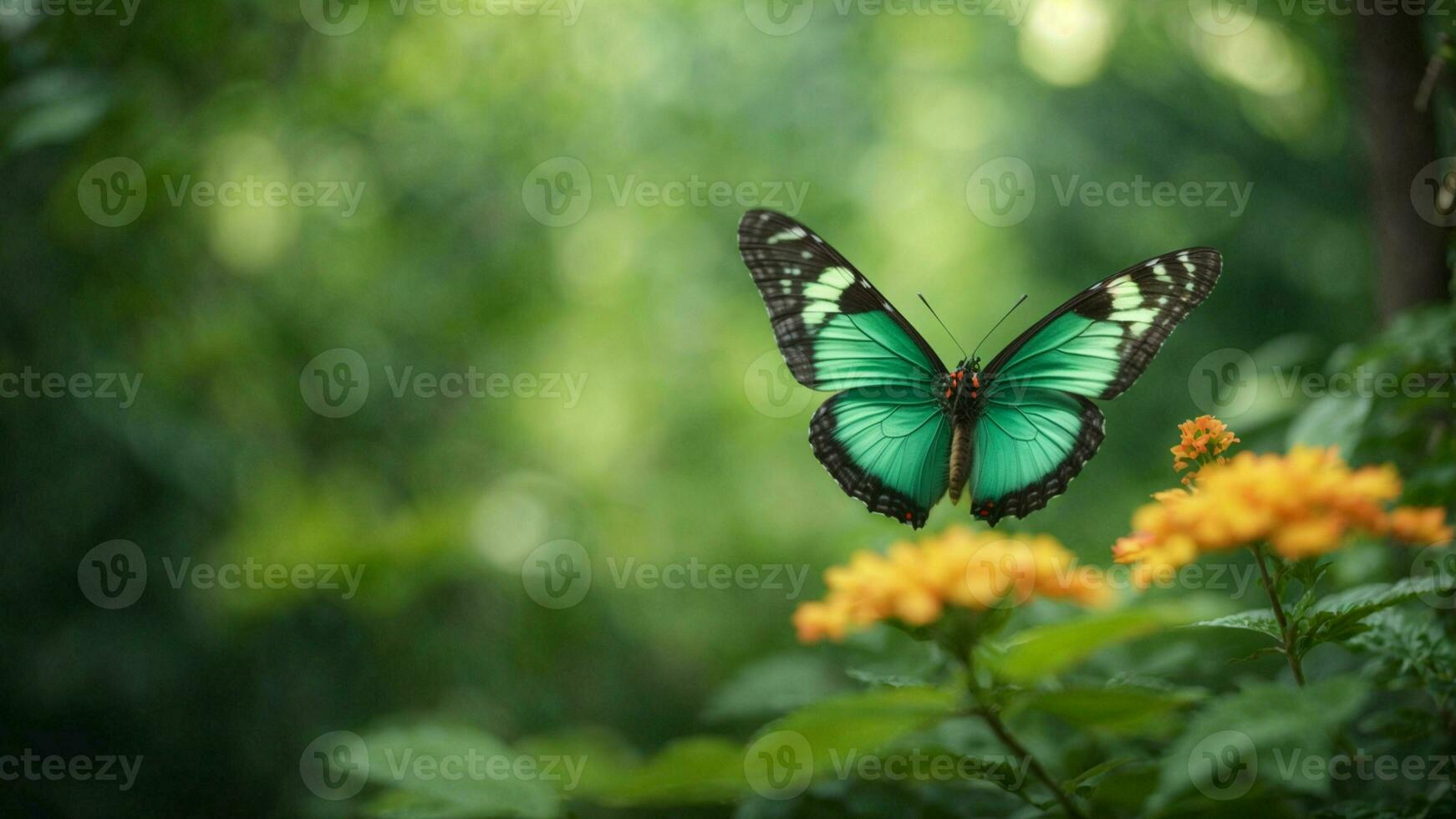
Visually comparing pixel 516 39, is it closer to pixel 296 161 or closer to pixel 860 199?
pixel 296 161

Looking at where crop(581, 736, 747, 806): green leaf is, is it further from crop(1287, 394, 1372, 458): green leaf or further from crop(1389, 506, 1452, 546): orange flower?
crop(1287, 394, 1372, 458): green leaf

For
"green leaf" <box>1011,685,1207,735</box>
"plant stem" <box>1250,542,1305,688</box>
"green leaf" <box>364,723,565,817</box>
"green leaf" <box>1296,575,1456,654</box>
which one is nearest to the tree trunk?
"green leaf" <box>1296,575,1456,654</box>

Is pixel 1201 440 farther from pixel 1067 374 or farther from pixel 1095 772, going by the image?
pixel 1067 374

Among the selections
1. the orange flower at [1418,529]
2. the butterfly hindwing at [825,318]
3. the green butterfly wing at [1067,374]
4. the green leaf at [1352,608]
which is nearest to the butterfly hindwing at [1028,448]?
the green butterfly wing at [1067,374]

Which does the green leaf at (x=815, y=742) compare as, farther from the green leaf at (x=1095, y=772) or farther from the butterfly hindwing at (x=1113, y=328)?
the butterfly hindwing at (x=1113, y=328)

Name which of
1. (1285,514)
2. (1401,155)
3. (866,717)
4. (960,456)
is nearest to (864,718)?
(866,717)
